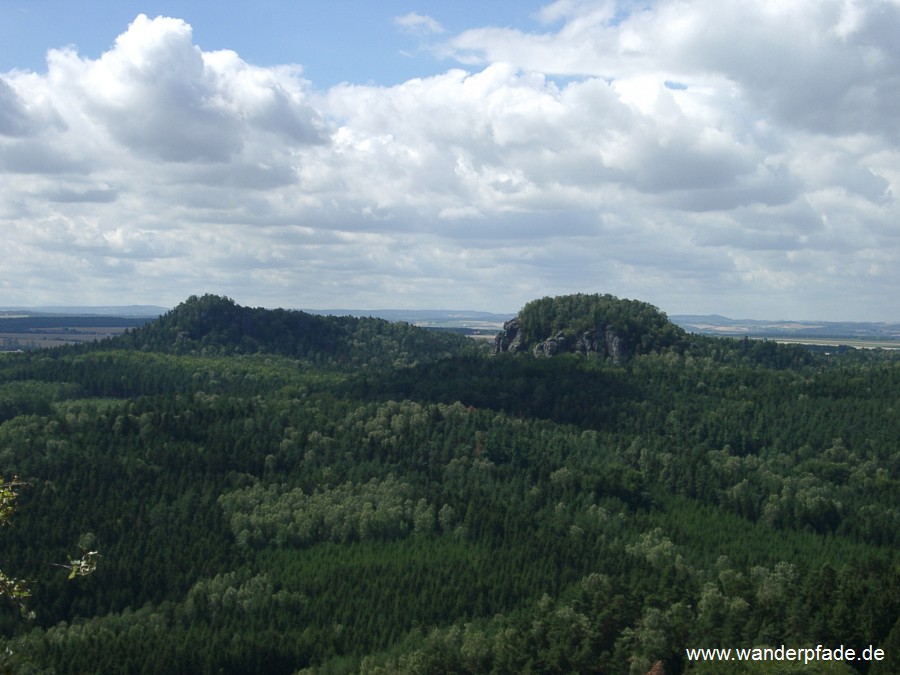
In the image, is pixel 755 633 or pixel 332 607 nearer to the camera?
pixel 755 633

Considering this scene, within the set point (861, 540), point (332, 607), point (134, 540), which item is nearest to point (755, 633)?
point (332, 607)

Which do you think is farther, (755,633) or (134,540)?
(134,540)

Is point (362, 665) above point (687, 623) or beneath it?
beneath

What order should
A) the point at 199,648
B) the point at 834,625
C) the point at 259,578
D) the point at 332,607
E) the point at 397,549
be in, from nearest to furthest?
the point at 834,625 → the point at 199,648 → the point at 332,607 → the point at 259,578 → the point at 397,549

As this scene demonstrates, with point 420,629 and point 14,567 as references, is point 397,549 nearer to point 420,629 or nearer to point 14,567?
point 420,629

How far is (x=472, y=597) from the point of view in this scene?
162m

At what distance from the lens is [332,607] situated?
522ft

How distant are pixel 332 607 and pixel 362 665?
3245cm

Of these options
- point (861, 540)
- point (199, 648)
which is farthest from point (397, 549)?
point (861, 540)

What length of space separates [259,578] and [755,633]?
3637 inches

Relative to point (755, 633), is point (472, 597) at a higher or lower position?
lower

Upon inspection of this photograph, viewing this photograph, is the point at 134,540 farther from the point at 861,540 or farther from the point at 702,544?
the point at 861,540

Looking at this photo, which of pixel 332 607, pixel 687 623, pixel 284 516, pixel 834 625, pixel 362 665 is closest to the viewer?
pixel 834 625

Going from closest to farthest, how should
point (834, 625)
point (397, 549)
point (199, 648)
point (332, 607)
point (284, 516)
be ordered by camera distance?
1. point (834, 625)
2. point (199, 648)
3. point (332, 607)
4. point (397, 549)
5. point (284, 516)
